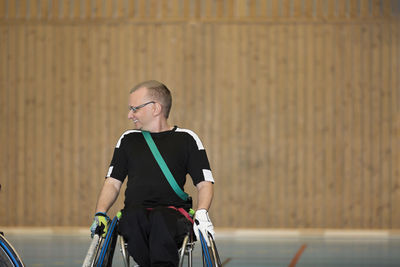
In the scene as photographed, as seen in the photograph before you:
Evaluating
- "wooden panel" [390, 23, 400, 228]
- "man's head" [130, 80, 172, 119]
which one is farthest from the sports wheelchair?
"wooden panel" [390, 23, 400, 228]

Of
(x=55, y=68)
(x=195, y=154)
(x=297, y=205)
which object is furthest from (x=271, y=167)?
(x=195, y=154)

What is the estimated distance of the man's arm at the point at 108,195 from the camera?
4.32 m

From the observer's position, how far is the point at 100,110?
1305 centimetres

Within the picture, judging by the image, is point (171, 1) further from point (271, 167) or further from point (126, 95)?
point (271, 167)

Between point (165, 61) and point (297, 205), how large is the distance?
140 inches

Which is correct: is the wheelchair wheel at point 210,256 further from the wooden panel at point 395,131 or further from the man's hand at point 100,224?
the wooden panel at point 395,131

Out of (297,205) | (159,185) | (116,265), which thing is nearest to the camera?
(159,185)

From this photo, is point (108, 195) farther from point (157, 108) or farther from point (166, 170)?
point (157, 108)

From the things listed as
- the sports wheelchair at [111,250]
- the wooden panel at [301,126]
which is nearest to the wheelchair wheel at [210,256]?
the sports wheelchair at [111,250]

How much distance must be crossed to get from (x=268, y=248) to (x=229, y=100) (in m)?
3.48

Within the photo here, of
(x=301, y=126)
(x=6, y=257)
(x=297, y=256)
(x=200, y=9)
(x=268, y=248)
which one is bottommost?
(x=268, y=248)

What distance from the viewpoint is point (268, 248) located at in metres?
10.3

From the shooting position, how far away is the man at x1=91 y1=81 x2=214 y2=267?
406 cm

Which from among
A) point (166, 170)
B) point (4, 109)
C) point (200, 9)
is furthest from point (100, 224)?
point (4, 109)
